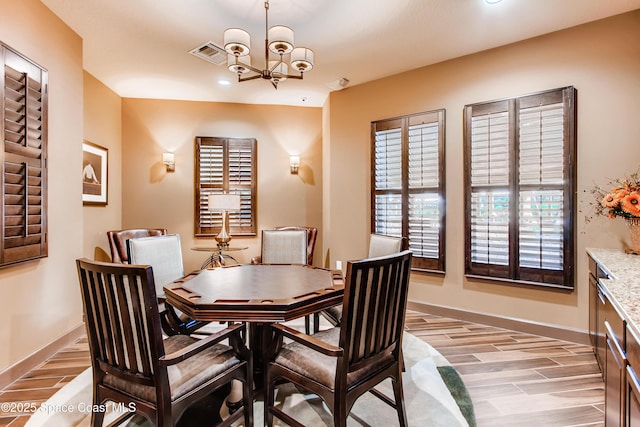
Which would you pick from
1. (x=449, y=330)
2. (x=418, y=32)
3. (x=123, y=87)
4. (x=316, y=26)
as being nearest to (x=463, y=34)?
(x=418, y=32)

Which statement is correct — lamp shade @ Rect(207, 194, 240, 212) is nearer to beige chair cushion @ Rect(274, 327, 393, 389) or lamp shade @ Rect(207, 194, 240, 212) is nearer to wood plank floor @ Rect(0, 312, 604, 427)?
wood plank floor @ Rect(0, 312, 604, 427)

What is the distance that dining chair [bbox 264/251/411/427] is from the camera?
4.65 ft

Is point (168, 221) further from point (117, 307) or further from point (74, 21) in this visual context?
point (117, 307)

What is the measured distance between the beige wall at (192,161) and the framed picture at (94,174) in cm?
52

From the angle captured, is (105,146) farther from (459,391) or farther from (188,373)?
(459,391)

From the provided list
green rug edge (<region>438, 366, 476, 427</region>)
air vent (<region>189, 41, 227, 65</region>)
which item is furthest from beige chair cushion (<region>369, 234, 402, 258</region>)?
air vent (<region>189, 41, 227, 65</region>)

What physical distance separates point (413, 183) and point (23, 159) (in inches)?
144

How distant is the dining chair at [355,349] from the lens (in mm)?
1416

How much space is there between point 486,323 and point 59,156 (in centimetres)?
449

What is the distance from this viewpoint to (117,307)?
4.48 ft

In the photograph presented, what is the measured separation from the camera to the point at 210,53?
3.32 meters

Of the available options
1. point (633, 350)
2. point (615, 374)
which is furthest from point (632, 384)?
point (615, 374)

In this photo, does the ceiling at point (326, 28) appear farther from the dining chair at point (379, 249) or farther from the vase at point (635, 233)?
the dining chair at point (379, 249)

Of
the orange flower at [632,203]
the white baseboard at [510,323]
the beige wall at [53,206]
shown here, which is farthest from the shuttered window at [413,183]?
the beige wall at [53,206]
